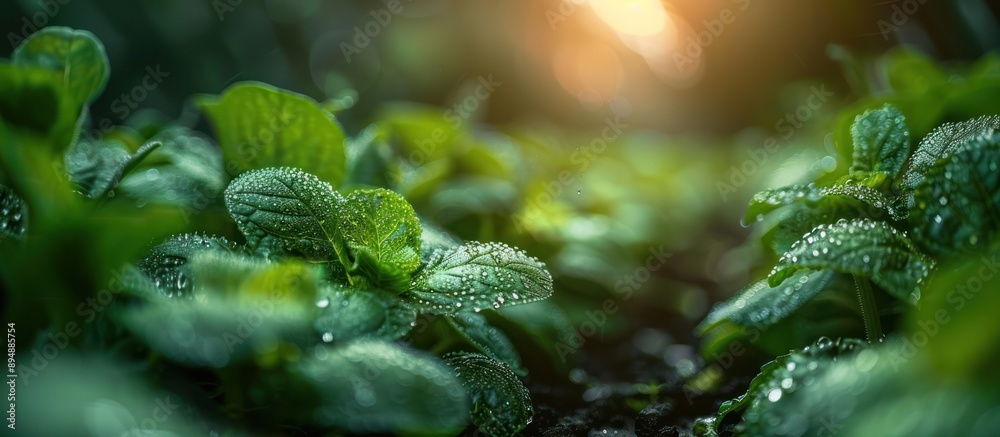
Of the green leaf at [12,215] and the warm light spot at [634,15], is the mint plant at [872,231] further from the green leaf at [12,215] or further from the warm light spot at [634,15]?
the warm light spot at [634,15]

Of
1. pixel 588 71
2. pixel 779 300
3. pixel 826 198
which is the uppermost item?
pixel 588 71

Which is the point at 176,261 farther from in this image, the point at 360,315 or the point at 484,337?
the point at 484,337

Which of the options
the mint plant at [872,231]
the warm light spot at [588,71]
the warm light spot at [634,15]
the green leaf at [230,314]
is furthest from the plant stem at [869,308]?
the warm light spot at [588,71]

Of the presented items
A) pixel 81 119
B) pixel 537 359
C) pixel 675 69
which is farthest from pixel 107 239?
pixel 675 69

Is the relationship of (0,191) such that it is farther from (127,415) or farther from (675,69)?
(675,69)

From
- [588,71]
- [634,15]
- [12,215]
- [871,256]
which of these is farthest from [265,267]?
[588,71]

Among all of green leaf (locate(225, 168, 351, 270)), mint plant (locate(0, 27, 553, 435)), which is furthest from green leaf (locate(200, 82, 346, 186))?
green leaf (locate(225, 168, 351, 270))
